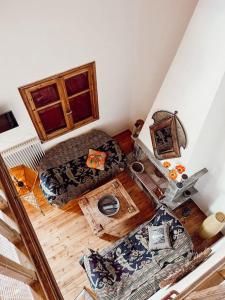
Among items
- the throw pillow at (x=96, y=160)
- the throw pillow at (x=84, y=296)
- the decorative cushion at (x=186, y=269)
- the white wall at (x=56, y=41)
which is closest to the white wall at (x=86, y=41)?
the white wall at (x=56, y=41)

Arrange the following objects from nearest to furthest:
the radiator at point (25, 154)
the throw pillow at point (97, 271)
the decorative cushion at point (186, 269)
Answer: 1. the decorative cushion at point (186, 269)
2. the throw pillow at point (97, 271)
3. the radiator at point (25, 154)

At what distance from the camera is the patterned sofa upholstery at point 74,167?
4465 millimetres

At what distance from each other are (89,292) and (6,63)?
3.37 m

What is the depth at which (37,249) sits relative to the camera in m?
1.89

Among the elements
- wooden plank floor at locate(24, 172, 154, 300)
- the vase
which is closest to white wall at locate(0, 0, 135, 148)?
wooden plank floor at locate(24, 172, 154, 300)

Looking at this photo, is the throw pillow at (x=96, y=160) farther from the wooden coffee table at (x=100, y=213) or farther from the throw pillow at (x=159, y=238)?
the throw pillow at (x=159, y=238)

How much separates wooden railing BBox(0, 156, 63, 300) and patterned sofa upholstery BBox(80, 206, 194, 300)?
5.59 feet

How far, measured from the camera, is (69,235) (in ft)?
14.6

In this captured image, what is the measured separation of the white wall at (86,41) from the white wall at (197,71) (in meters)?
0.51

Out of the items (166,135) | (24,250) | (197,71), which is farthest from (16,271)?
(166,135)

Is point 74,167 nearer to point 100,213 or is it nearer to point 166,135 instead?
point 100,213

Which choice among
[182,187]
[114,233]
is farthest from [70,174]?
[182,187]

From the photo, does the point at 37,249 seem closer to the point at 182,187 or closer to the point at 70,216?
the point at 182,187

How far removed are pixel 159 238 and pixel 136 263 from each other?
482 mm
